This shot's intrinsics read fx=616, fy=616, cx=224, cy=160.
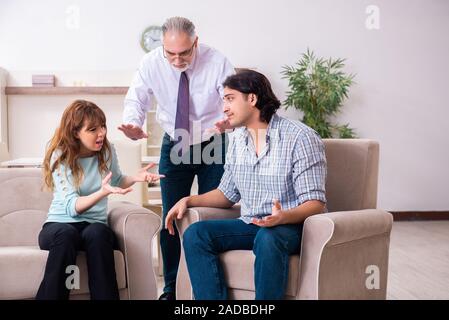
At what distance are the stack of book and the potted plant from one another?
8.06 ft

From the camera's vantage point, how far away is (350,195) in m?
2.88

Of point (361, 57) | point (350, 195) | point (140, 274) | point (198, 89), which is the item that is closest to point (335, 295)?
point (350, 195)

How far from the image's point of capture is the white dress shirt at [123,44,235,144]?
306 cm

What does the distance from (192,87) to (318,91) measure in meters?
3.66

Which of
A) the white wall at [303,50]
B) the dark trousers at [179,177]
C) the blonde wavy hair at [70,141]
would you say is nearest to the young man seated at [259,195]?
the dark trousers at [179,177]

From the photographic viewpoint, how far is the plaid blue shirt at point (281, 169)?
2.46 meters

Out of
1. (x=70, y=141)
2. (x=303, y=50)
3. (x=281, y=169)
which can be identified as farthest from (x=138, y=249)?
(x=303, y=50)

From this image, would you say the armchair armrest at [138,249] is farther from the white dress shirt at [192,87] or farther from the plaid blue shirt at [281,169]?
the white dress shirt at [192,87]

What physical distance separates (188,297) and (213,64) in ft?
3.79

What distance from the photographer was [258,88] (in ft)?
8.54

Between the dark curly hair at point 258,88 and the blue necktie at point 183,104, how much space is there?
0.45m

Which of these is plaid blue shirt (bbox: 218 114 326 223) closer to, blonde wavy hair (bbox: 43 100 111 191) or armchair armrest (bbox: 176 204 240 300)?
armchair armrest (bbox: 176 204 240 300)

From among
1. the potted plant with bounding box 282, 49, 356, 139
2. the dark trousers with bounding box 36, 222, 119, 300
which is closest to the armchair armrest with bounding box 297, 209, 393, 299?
the dark trousers with bounding box 36, 222, 119, 300
